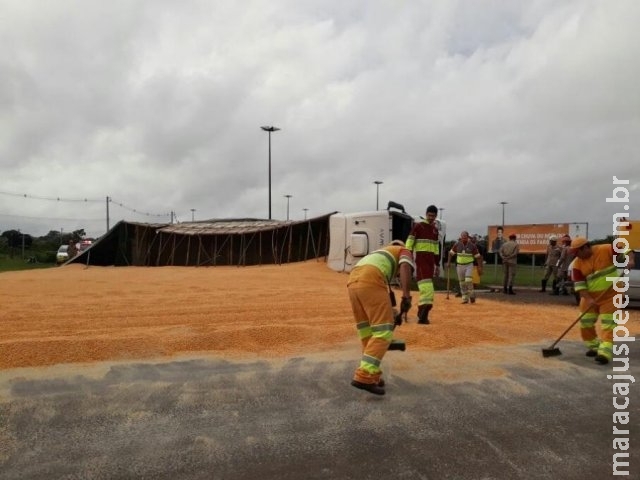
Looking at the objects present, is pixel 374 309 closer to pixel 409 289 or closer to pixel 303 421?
pixel 409 289

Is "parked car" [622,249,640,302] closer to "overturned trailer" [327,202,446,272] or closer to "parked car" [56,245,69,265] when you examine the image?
"overturned trailer" [327,202,446,272]

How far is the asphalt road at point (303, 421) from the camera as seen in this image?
326cm

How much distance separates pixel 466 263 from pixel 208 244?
17.7 metres

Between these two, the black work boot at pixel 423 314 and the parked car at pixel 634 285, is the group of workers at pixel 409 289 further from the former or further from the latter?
the parked car at pixel 634 285

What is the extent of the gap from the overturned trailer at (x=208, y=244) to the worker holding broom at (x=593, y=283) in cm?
1549

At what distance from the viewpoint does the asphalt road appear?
326 cm

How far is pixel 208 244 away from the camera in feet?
87.4

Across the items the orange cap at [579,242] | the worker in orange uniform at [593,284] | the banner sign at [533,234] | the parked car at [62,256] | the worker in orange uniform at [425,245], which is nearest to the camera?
the worker in orange uniform at [593,284]

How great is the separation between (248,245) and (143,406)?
20.9m

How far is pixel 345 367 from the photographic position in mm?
5461

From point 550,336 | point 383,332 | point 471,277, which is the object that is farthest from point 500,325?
point 383,332

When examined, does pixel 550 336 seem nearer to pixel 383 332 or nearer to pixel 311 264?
pixel 383 332

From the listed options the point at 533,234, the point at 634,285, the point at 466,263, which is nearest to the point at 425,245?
the point at 466,263

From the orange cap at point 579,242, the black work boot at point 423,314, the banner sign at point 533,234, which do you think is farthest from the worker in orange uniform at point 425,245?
the banner sign at point 533,234
